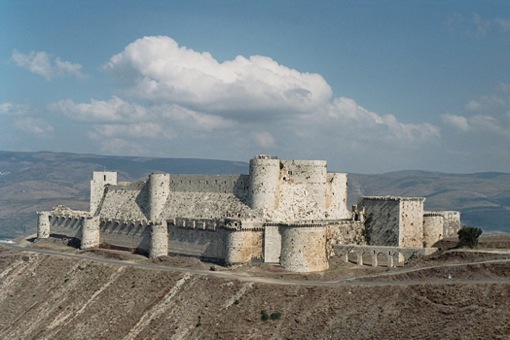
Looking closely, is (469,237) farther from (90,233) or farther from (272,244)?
(90,233)

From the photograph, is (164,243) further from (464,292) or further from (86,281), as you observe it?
(464,292)

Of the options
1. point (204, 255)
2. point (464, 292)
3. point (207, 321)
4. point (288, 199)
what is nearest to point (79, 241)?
point (204, 255)

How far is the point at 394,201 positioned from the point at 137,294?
33.2 m

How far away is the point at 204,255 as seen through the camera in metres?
84.8

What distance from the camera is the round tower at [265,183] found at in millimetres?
83938

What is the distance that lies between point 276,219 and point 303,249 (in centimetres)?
848

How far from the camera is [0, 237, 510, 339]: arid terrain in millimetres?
55188

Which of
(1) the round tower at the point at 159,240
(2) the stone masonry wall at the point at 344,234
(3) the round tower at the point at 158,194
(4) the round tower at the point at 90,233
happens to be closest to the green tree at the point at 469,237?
(2) the stone masonry wall at the point at 344,234

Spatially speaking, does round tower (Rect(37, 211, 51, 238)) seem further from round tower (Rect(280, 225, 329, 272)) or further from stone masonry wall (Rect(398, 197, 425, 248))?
stone masonry wall (Rect(398, 197, 425, 248))

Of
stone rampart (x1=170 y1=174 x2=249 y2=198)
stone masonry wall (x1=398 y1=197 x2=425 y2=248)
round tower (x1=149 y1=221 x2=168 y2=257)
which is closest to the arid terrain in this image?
round tower (x1=149 y1=221 x2=168 y2=257)

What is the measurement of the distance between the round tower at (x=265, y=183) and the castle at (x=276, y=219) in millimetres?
87

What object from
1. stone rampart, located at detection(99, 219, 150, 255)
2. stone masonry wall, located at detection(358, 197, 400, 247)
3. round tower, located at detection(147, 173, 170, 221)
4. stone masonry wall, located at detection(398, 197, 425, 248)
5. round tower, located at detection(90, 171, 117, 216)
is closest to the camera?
stone masonry wall, located at detection(398, 197, 425, 248)

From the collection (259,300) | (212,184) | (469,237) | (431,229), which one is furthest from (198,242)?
(469,237)

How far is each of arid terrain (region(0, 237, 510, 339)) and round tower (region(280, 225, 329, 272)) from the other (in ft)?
6.33
